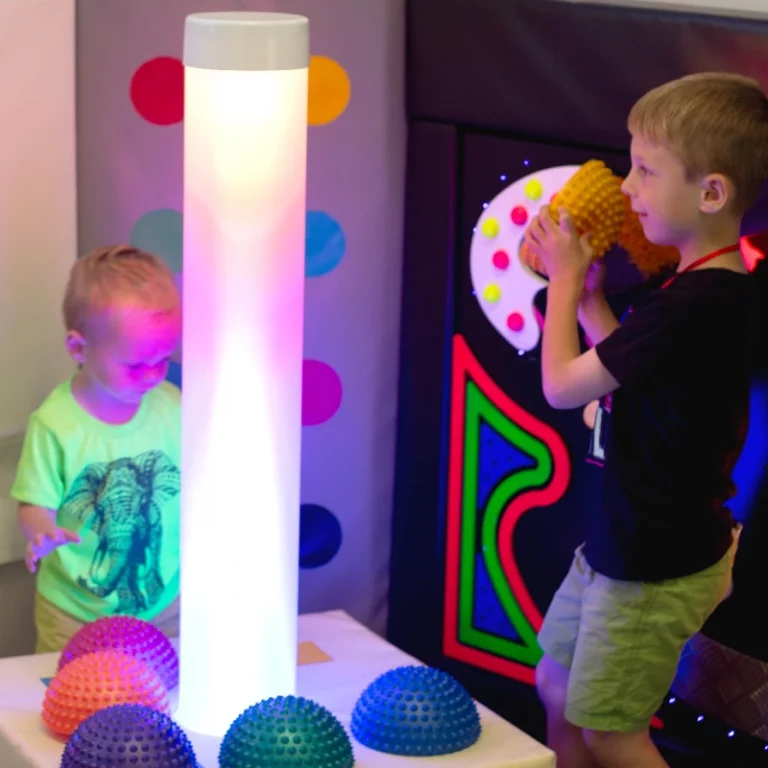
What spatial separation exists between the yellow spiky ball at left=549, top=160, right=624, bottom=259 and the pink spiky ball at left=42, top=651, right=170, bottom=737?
0.70 meters

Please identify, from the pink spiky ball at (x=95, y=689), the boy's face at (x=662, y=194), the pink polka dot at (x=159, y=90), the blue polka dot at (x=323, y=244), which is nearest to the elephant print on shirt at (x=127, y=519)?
the pink spiky ball at (x=95, y=689)

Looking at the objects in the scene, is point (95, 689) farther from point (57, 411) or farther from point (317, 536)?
point (317, 536)

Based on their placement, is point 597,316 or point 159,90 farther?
point 159,90

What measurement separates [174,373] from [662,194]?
766 mm

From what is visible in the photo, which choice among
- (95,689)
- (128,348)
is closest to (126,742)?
(95,689)

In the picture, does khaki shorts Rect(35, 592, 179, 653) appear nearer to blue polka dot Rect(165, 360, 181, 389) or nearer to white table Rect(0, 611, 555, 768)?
white table Rect(0, 611, 555, 768)

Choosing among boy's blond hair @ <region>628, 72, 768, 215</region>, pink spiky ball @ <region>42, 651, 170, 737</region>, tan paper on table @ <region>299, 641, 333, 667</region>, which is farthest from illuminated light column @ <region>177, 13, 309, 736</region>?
boy's blond hair @ <region>628, 72, 768, 215</region>

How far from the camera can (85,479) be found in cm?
189

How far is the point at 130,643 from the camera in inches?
69.9

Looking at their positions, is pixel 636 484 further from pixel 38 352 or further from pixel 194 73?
pixel 38 352

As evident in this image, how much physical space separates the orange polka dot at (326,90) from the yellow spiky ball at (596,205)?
0.43 metres

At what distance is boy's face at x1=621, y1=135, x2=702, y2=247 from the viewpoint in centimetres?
161

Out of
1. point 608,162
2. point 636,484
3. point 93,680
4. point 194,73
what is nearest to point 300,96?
point 194,73

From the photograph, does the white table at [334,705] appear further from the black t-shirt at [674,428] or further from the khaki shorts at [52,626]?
the black t-shirt at [674,428]
